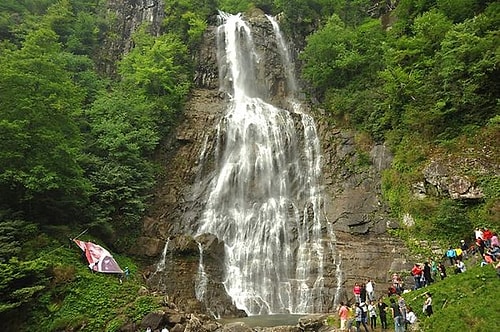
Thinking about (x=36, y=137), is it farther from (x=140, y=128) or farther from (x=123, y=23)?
(x=123, y=23)

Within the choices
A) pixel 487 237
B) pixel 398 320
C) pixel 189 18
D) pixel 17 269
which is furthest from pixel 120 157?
pixel 189 18

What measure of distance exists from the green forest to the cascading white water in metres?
3.69

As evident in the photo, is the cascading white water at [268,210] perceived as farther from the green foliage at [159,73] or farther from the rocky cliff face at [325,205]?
the green foliage at [159,73]

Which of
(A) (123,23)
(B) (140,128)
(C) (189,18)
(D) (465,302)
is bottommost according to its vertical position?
(D) (465,302)

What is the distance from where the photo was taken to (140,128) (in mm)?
25062

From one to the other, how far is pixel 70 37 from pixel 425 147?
30.0 metres

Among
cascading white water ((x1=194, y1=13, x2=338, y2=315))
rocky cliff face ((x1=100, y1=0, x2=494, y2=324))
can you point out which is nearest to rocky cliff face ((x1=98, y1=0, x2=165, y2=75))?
rocky cliff face ((x1=100, y1=0, x2=494, y2=324))

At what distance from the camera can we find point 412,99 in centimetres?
2266

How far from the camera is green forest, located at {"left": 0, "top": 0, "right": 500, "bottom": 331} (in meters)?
15.0

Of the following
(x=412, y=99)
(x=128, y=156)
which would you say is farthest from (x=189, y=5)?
(x=412, y=99)

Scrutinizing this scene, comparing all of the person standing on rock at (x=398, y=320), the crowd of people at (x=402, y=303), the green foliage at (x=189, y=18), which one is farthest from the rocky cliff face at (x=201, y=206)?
the green foliage at (x=189, y=18)

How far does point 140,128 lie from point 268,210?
373 inches

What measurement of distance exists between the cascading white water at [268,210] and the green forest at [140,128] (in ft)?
12.1

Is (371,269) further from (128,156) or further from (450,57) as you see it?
(128,156)
